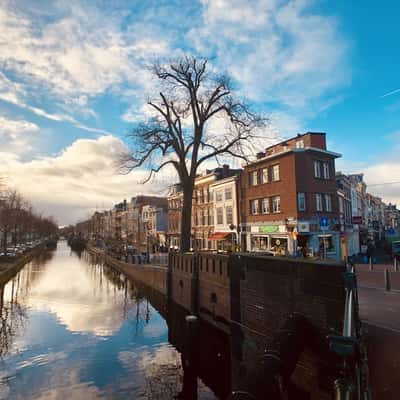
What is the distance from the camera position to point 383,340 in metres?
8.00

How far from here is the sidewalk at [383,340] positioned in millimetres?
6010

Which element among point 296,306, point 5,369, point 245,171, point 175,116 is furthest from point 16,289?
point 296,306

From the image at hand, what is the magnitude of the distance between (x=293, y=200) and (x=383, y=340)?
2001cm

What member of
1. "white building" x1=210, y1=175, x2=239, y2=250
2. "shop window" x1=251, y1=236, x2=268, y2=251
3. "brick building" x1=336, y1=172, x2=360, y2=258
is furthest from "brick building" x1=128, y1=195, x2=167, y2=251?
"brick building" x1=336, y1=172, x2=360, y2=258

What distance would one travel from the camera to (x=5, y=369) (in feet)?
39.7

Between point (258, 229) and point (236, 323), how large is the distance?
777 inches

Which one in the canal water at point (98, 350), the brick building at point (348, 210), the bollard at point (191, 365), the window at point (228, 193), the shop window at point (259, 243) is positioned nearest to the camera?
the bollard at point (191, 365)

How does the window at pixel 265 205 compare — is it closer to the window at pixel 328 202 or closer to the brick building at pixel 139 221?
the window at pixel 328 202

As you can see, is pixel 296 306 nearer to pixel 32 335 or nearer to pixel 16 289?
pixel 32 335

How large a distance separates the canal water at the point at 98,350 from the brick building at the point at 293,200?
A: 12066 millimetres

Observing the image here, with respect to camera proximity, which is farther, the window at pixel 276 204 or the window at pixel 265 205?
the window at pixel 265 205

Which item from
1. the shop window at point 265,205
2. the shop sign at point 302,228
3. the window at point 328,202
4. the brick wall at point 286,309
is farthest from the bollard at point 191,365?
the window at point 328,202

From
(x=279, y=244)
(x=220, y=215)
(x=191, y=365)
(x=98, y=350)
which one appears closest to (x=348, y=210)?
(x=279, y=244)

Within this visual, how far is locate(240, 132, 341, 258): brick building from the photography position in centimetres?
2739
